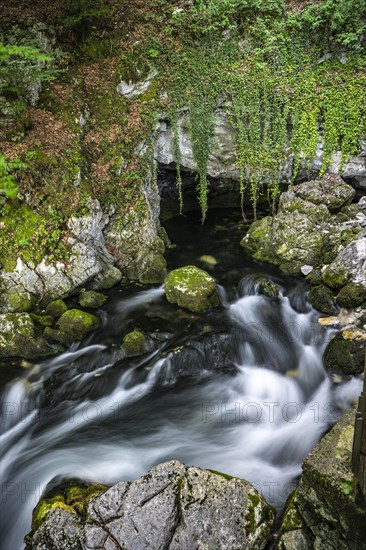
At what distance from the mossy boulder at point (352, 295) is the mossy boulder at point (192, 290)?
2.66 meters

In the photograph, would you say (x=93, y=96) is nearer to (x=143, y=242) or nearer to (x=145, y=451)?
(x=143, y=242)

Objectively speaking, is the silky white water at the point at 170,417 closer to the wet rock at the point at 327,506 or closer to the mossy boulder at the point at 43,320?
the mossy boulder at the point at 43,320

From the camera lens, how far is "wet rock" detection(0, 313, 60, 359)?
284 inches

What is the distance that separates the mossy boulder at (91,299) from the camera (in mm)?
8461

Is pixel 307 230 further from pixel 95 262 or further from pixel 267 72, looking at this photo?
pixel 95 262

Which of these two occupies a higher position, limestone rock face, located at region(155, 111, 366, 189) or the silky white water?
limestone rock face, located at region(155, 111, 366, 189)

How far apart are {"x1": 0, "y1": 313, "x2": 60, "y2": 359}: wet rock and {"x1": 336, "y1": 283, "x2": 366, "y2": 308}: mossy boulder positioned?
19.4 feet

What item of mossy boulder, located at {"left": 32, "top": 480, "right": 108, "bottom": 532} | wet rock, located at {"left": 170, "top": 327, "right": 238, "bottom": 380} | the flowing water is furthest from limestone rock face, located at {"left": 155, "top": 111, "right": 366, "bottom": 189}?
mossy boulder, located at {"left": 32, "top": 480, "right": 108, "bottom": 532}

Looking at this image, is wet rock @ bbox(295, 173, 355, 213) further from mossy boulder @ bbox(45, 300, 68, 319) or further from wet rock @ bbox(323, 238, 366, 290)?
mossy boulder @ bbox(45, 300, 68, 319)

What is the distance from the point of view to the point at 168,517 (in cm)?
371

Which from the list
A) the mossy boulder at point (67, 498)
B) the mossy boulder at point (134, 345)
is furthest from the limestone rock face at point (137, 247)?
the mossy boulder at point (67, 498)

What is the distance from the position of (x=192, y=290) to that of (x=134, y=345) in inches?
73.2

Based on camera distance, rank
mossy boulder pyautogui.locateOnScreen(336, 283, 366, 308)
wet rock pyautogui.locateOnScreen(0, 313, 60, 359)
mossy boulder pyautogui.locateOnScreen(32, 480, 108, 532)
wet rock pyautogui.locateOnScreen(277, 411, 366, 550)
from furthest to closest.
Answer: mossy boulder pyautogui.locateOnScreen(336, 283, 366, 308) → wet rock pyautogui.locateOnScreen(0, 313, 60, 359) → mossy boulder pyautogui.locateOnScreen(32, 480, 108, 532) → wet rock pyautogui.locateOnScreen(277, 411, 366, 550)

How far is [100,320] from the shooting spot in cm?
820
